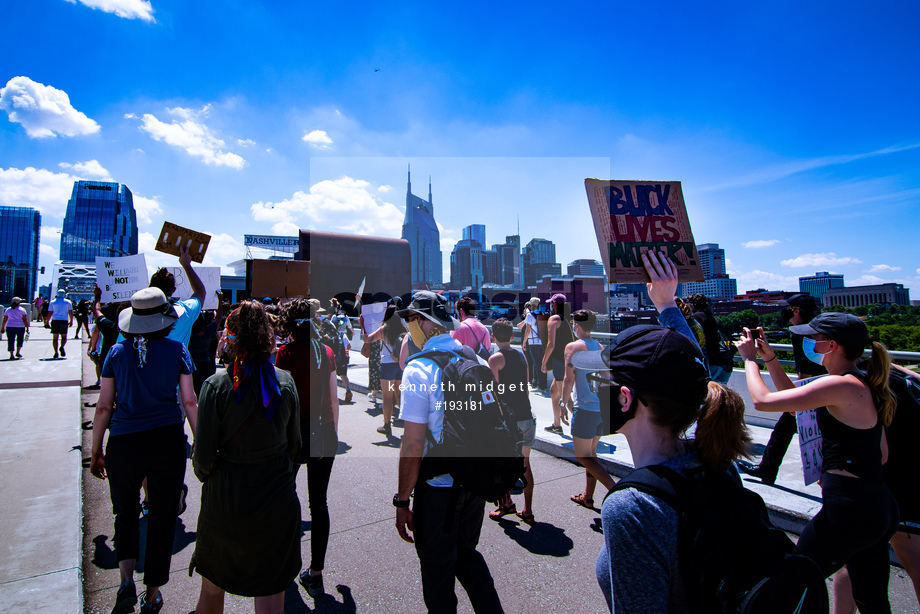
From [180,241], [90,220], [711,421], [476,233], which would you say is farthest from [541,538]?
[90,220]

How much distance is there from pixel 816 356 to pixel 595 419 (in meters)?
1.79

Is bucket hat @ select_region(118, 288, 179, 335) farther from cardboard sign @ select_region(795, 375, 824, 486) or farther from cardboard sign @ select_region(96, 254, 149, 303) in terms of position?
cardboard sign @ select_region(96, 254, 149, 303)

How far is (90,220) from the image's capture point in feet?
521

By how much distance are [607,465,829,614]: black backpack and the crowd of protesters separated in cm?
4

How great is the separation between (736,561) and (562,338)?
6.31 metres

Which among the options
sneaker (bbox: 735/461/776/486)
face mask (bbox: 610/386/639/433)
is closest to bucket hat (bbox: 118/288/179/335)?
face mask (bbox: 610/386/639/433)

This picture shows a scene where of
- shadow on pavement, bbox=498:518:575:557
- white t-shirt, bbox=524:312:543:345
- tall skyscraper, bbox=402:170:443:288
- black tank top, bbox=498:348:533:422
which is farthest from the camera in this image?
white t-shirt, bbox=524:312:543:345

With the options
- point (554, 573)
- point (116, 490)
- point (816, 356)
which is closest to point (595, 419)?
point (554, 573)

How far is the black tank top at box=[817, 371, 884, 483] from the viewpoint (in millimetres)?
2318

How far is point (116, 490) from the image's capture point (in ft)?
9.34

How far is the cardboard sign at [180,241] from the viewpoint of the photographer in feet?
17.5

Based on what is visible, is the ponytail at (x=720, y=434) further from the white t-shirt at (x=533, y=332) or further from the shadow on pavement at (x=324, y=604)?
the white t-shirt at (x=533, y=332)

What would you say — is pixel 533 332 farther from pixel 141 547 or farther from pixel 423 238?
pixel 141 547

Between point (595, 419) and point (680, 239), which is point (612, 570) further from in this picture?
point (595, 419)
